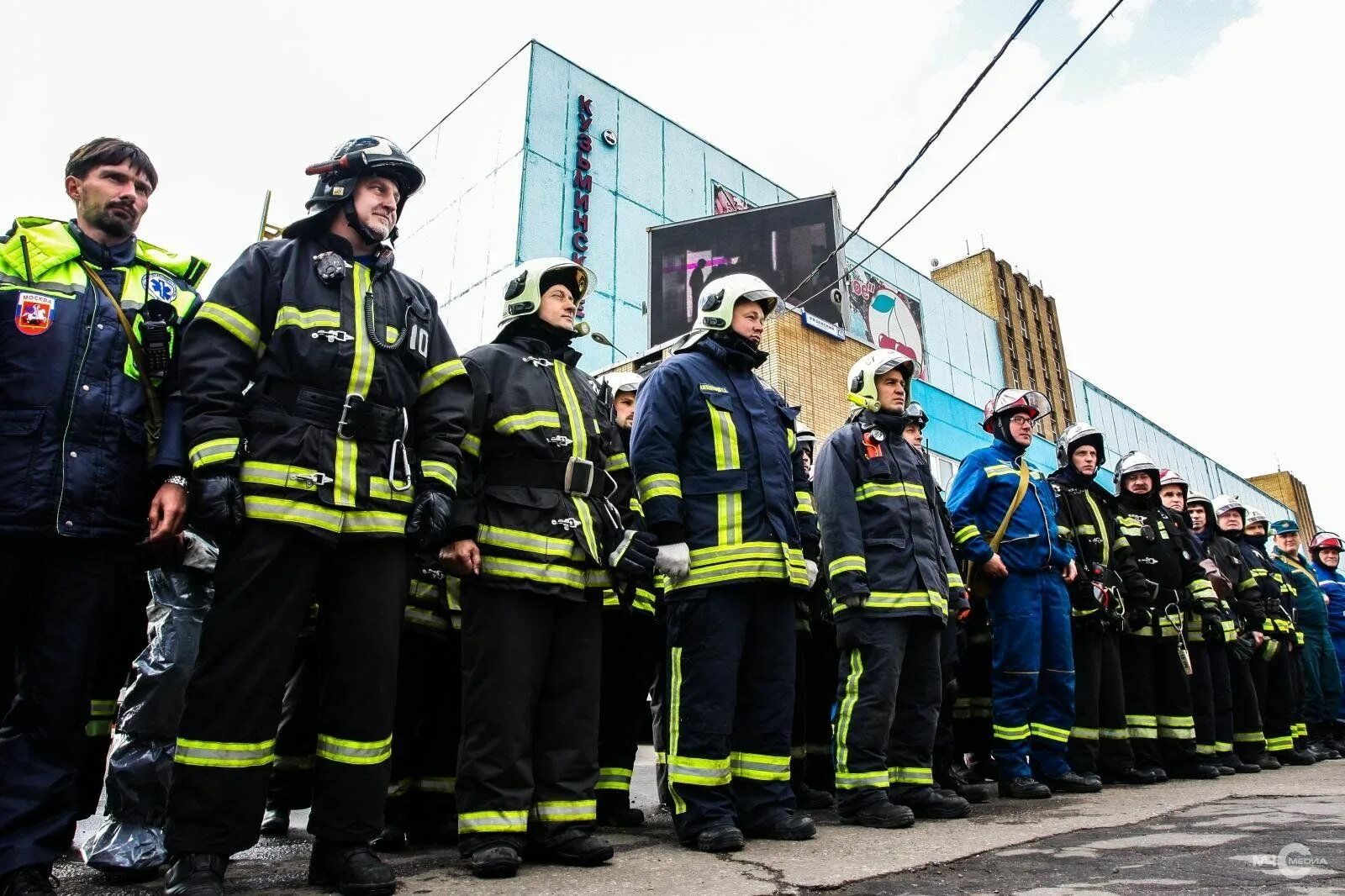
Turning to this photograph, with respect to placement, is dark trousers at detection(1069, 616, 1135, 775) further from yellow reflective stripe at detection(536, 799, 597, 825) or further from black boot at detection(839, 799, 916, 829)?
yellow reflective stripe at detection(536, 799, 597, 825)

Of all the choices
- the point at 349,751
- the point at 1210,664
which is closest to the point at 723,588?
the point at 349,751

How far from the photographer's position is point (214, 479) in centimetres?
260

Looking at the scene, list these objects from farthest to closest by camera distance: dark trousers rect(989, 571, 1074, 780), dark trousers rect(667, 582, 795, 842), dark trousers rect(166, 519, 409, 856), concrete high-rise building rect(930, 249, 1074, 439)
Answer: concrete high-rise building rect(930, 249, 1074, 439)
dark trousers rect(989, 571, 1074, 780)
dark trousers rect(667, 582, 795, 842)
dark trousers rect(166, 519, 409, 856)

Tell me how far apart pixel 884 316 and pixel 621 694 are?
26093 mm

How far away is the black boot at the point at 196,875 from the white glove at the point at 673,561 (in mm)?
1788

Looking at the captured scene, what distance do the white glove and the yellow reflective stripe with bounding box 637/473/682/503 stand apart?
21 centimetres

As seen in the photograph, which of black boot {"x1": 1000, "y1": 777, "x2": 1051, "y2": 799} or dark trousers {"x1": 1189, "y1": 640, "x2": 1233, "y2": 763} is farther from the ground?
dark trousers {"x1": 1189, "y1": 640, "x2": 1233, "y2": 763}

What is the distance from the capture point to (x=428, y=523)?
115 inches

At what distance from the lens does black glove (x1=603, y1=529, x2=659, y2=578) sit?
3.46 metres

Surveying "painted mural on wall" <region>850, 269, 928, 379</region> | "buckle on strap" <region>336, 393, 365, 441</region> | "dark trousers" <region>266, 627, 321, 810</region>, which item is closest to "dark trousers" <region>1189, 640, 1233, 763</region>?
"dark trousers" <region>266, 627, 321, 810</region>

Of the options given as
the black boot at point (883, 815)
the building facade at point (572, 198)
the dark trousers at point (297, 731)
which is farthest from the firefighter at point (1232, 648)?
the building facade at point (572, 198)

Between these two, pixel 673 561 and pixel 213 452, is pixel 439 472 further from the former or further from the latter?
pixel 673 561

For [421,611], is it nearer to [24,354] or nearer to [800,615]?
[24,354]

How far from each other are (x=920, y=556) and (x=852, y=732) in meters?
0.95
